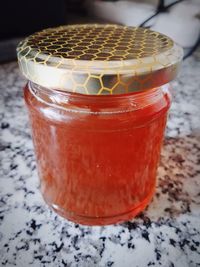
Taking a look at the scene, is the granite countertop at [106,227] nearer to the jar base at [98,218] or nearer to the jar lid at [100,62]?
the jar base at [98,218]

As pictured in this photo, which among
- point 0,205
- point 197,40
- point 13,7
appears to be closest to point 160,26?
point 197,40

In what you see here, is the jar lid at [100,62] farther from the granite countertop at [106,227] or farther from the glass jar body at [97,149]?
the granite countertop at [106,227]

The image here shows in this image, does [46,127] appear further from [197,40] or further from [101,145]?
[197,40]

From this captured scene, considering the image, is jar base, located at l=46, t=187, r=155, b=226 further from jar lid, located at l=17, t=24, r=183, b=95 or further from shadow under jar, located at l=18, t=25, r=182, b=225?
jar lid, located at l=17, t=24, r=183, b=95

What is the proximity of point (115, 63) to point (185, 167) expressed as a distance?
237 mm

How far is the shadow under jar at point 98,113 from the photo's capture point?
26cm

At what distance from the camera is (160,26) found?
76 cm

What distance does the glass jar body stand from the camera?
0.93ft

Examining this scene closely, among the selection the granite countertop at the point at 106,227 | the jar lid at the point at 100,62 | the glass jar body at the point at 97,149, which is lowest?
the granite countertop at the point at 106,227

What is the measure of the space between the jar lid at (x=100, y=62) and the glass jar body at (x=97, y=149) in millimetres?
24

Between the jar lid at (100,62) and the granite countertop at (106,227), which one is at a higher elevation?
the jar lid at (100,62)

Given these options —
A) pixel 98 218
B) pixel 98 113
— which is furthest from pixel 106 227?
pixel 98 113

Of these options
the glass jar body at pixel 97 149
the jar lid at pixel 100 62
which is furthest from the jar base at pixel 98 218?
the jar lid at pixel 100 62

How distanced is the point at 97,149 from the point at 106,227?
10 centimetres
